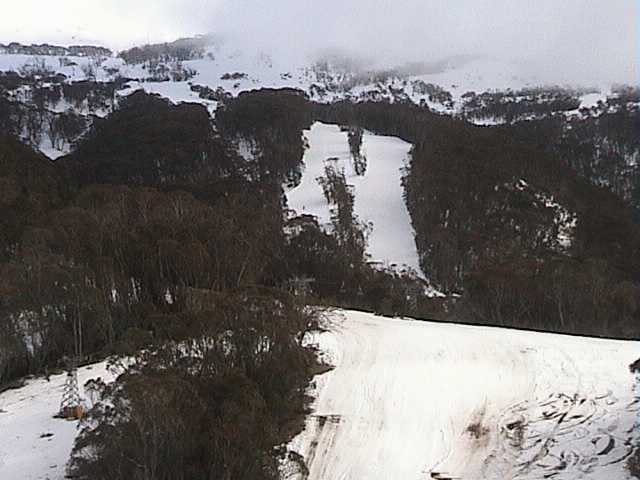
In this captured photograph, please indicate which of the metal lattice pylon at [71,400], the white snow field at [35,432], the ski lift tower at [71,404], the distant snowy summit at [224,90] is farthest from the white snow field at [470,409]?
the distant snowy summit at [224,90]

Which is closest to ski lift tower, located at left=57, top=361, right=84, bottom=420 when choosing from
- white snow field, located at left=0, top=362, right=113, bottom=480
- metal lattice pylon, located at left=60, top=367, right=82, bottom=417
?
metal lattice pylon, located at left=60, top=367, right=82, bottom=417

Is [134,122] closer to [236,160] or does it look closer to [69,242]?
[236,160]

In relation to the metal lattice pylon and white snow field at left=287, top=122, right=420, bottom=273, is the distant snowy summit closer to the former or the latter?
white snow field at left=287, top=122, right=420, bottom=273

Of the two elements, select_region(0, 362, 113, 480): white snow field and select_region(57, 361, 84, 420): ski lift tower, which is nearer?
select_region(0, 362, 113, 480): white snow field

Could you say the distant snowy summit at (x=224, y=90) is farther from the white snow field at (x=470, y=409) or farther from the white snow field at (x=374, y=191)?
the white snow field at (x=470, y=409)

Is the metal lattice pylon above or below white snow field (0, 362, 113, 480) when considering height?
above

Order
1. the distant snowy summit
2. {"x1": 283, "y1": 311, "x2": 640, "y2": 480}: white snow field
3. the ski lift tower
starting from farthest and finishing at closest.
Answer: the distant snowy summit < the ski lift tower < {"x1": 283, "y1": 311, "x2": 640, "y2": 480}: white snow field

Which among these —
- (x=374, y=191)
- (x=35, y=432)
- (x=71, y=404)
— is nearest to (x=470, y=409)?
(x=71, y=404)
